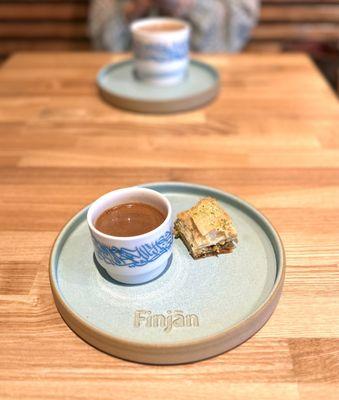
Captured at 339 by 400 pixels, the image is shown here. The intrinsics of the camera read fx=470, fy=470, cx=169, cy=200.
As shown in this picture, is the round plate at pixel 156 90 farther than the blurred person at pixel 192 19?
No

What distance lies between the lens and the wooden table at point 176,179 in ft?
2.01

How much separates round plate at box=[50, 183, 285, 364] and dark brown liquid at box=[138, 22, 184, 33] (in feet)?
2.59

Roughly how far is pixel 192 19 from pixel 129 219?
62.4 inches

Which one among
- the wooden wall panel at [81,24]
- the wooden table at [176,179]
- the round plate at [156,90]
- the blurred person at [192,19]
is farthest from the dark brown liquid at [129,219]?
the wooden wall panel at [81,24]

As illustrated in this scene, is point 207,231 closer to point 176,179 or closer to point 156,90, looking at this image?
point 176,179

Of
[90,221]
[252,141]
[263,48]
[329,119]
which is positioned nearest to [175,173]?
[252,141]

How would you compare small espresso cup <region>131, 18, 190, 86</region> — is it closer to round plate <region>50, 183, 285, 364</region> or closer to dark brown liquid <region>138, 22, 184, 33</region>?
dark brown liquid <region>138, 22, 184, 33</region>

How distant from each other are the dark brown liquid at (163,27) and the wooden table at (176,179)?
0.21 metres

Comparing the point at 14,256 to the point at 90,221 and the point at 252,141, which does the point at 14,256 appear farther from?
the point at 252,141

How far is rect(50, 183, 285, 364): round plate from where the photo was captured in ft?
2.06

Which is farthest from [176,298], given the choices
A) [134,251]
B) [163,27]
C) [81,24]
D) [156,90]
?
[81,24]

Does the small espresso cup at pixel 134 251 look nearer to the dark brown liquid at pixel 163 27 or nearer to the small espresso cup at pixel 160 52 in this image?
the small espresso cup at pixel 160 52

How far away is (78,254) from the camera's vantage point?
2.59 feet

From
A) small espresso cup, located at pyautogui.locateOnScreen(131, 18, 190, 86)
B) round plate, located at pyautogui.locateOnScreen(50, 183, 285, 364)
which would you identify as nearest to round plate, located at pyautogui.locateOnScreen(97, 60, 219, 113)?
small espresso cup, located at pyautogui.locateOnScreen(131, 18, 190, 86)
